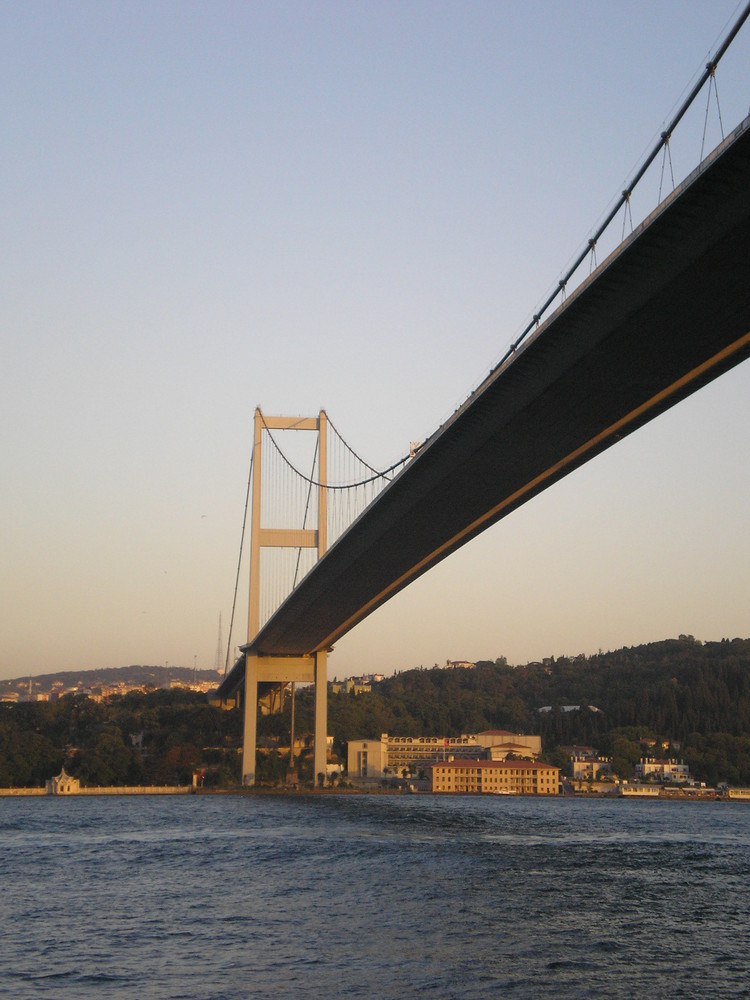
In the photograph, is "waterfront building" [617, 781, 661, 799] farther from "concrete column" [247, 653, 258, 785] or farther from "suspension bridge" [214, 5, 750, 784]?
"suspension bridge" [214, 5, 750, 784]

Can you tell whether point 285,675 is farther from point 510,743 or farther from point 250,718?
point 510,743

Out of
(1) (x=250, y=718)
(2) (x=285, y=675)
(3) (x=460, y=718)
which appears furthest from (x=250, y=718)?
(3) (x=460, y=718)

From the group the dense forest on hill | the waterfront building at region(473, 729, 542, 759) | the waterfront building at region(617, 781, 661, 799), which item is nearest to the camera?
the dense forest on hill

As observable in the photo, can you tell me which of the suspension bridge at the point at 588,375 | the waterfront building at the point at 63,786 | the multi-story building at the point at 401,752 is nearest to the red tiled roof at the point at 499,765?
the multi-story building at the point at 401,752

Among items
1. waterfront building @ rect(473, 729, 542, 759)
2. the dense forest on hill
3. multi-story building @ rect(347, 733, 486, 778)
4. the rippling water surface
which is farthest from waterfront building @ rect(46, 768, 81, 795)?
waterfront building @ rect(473, 729, 542, 759)

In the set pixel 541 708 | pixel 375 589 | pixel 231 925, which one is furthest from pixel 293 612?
pixel 541 708

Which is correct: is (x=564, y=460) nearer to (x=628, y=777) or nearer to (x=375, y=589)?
(x=375, y=589)
